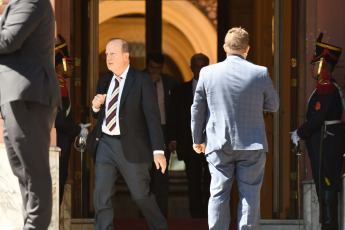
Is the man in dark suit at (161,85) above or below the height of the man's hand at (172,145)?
above

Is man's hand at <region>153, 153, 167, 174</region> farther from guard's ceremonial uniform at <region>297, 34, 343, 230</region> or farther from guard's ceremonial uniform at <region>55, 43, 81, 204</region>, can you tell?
guard's ceremonial uniform at <region>297, 34, 343, 230</region>

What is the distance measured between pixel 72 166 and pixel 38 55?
3.51 m

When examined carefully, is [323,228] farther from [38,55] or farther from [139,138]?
[38,55]

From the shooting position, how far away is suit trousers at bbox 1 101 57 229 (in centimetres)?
563

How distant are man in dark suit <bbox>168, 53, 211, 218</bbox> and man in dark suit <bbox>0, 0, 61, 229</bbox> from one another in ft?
14.0

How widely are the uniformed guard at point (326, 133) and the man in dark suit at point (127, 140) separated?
4.71ft

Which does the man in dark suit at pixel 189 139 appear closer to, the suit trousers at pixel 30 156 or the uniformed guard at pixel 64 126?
the uniformed guard at pixel 64 126

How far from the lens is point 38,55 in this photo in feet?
19.0

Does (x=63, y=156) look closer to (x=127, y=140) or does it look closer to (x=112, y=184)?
(x=112, y=184)

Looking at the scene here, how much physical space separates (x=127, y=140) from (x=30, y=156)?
6.40 feet

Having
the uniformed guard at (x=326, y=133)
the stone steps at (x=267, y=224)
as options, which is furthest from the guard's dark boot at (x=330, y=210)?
the stone steps at (x=267, y=224)

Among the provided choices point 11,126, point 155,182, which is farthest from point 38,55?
point 155,182

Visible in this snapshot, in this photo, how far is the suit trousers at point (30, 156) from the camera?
18.5 feet

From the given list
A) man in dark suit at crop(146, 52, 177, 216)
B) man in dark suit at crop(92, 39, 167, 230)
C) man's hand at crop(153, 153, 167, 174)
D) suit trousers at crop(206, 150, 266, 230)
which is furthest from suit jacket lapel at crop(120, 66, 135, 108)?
man in dark suit at crop(146, 52, 177, 216)
